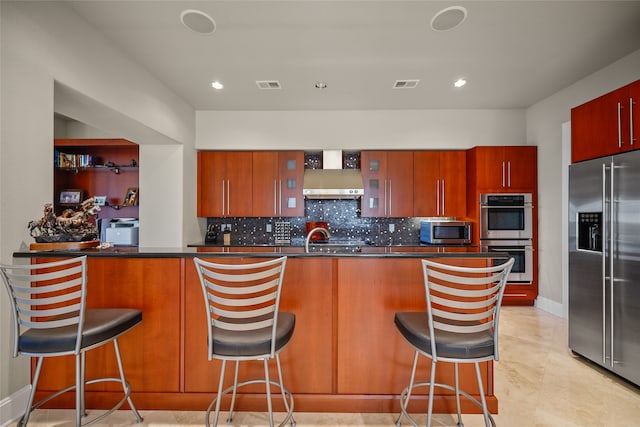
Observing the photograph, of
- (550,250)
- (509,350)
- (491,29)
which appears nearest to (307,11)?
(491,29)

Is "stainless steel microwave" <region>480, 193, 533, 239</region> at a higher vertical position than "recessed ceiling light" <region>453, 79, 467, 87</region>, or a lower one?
lower

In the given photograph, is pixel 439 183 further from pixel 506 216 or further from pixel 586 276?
pixel 586 276

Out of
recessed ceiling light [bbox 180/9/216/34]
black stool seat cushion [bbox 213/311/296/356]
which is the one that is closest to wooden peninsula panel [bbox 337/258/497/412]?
black stool seat cushion [bbox 213/311/296/356]

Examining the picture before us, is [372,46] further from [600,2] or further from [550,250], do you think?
[550,250]

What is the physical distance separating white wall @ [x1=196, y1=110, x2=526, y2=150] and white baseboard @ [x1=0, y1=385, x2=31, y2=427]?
129 inches

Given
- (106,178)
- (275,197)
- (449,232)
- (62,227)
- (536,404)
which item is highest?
(106,178)

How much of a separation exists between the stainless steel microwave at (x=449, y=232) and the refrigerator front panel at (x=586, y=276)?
1464 mm

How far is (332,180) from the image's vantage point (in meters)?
4.42

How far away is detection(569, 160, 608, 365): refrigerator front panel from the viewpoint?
2494mm

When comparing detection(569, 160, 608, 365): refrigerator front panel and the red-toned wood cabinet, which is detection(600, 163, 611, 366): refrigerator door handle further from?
the red-toned wood cabinet

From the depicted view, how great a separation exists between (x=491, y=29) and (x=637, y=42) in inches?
56.1

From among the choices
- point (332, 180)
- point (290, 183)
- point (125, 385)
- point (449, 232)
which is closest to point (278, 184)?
point (290, 183)

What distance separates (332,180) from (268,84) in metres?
1.51

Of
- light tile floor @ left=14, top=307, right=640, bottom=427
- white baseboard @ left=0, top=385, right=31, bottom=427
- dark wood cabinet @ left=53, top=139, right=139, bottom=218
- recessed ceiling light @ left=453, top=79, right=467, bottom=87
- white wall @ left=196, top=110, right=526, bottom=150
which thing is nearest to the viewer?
white baseboard @ left=0, top=385, right=31, bottom=427
